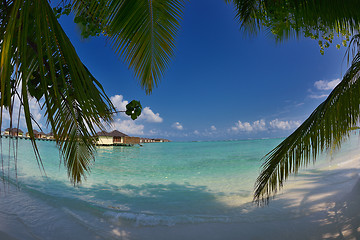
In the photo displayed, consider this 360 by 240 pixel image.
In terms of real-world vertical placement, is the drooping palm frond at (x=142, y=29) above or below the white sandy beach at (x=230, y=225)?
above

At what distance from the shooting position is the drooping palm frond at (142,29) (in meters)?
1.65

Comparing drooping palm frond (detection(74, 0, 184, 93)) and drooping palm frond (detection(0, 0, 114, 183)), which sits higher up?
drooping palm frond (detection(74, 0, 184, 93))

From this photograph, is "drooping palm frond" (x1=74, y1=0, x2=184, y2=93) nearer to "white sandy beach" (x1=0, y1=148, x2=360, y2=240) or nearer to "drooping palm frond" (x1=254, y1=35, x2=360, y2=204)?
"drooping palm frond" (x1=254, y1=35, x2=360, y2=204)

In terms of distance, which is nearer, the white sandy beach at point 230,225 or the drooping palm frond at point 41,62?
the drooping palm frond at point 41,62

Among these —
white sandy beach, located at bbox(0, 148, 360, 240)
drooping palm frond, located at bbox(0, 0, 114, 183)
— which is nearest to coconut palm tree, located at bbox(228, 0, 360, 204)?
white sandy beach, located at bbox(0, 148, 360, 240)

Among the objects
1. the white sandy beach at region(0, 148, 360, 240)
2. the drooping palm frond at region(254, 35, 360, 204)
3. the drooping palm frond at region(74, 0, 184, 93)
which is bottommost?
the white sandy beach at region(0, 148, 360, 240)

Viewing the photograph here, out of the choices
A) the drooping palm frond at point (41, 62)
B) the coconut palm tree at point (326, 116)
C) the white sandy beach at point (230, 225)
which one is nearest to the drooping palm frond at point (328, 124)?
the coconut palm tree at point (326, 116)

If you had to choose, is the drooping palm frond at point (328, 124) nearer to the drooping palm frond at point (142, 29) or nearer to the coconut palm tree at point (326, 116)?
the coconut palm tree at point (326, 116)

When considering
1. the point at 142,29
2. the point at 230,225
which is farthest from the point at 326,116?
the point at 230,225

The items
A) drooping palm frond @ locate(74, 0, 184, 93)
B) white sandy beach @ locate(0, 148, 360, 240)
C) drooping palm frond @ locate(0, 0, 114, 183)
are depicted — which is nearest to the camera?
drooping palm frond @ locate(0, 0, 114, 183)

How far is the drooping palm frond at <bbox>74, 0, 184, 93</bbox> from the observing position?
1.65m

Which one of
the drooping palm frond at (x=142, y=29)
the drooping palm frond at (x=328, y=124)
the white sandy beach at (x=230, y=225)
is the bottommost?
the white sandy beach at (x=230, y=225)

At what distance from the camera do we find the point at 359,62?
2.00 m

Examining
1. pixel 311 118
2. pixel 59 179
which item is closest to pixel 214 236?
pixel 311 118
